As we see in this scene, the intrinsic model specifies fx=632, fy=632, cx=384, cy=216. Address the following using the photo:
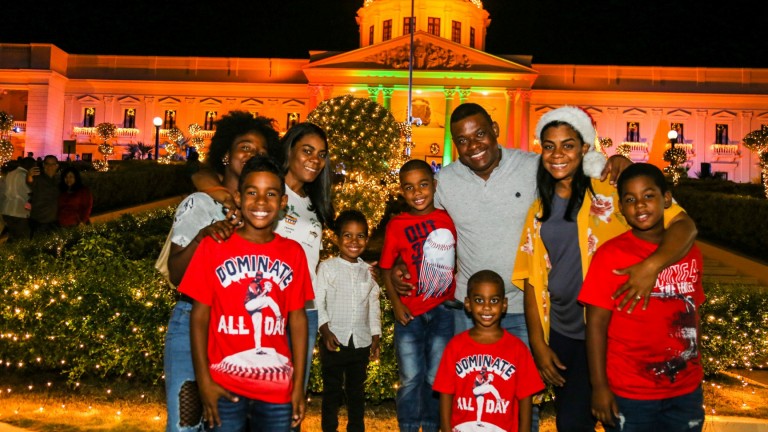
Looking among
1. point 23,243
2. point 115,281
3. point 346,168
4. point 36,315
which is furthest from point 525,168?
point 346,168

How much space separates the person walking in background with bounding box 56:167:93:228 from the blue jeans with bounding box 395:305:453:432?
10393 millimetres

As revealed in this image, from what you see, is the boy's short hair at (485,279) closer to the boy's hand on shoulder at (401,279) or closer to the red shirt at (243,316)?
the boy's hand on shoulder at (401,279)

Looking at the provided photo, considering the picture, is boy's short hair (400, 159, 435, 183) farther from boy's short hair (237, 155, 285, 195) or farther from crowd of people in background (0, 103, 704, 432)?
boy's short hair (237, 155, 285, 195)

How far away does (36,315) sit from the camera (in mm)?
6191

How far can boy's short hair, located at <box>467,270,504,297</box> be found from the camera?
3.71 meters

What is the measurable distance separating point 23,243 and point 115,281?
2.94 meters

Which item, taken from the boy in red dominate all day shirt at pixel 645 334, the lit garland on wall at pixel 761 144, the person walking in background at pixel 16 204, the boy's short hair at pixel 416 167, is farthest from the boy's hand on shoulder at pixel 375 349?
the lit garland on wall at pixel 761 144

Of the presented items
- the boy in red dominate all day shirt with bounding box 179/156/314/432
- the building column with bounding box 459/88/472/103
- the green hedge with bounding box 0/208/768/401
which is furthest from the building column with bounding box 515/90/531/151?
the boy in red dominate all day shirt with bounding box 179/156/314/432

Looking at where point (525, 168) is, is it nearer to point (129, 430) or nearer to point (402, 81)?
point (129, 430)

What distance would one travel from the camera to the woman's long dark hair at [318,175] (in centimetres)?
383

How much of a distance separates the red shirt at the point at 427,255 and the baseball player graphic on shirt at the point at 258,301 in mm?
1256

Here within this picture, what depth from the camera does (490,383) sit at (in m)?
3.63

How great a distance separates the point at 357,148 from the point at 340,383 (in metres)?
9.85

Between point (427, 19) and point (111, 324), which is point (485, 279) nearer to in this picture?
point (111, 324)
